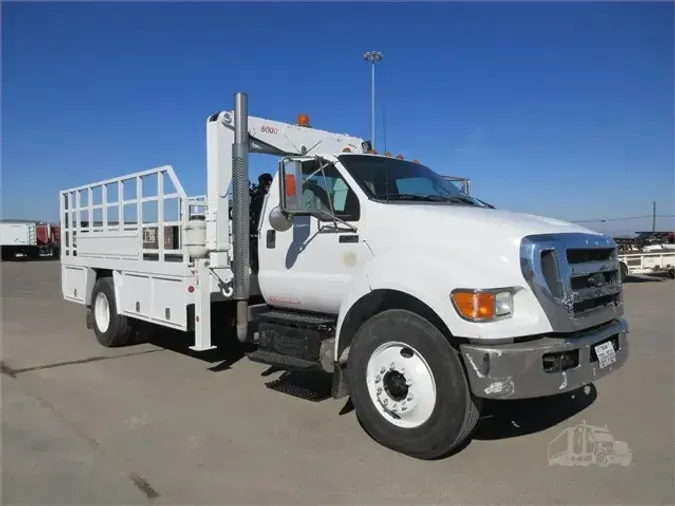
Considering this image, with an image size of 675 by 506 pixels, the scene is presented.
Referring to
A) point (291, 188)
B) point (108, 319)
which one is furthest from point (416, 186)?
point (108, 319)

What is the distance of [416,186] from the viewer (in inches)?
202

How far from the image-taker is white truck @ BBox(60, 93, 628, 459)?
3.71 m

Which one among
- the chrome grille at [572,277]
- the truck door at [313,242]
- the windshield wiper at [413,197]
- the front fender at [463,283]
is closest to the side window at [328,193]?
the truck door at [313,242]

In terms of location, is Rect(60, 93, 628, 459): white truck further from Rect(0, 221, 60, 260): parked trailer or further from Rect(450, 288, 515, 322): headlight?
Rect(0, 221, 60, 260): parked trailer

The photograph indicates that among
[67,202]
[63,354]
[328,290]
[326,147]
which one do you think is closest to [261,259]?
[328,290]

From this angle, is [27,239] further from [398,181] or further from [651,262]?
[398,181]

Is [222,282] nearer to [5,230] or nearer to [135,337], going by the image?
[135,337]

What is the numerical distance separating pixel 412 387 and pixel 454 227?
1187 mm

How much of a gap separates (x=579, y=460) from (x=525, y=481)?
58 centimetres

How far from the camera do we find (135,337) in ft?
25.9

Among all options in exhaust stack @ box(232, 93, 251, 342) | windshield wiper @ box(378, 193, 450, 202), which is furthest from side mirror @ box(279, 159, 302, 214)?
exhaust stack @ box(232, 93, 251, 342)

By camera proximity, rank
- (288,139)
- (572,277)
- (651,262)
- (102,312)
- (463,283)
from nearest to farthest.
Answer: (463,283) < (572,277) < (288,139) < (102,312) < (651,262)

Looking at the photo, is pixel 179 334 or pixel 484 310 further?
pixel 179 334

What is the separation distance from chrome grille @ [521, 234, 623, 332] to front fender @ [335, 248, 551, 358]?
93 millimetres
